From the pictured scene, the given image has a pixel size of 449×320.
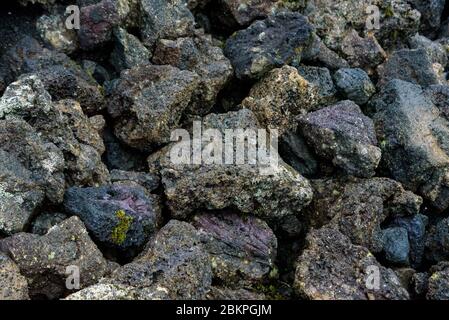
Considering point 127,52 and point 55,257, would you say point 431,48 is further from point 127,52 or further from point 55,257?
point 55,257

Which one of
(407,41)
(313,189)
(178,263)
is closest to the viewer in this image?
(178,263)

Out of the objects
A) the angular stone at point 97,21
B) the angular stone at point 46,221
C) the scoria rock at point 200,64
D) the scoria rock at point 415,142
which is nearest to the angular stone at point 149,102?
the scoria rock at point 200,64

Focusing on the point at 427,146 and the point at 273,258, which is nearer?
the point at 273,258

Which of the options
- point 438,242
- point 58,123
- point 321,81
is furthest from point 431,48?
point 58,123

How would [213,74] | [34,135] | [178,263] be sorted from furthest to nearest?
[213,74] < [34,135] < [178,263]

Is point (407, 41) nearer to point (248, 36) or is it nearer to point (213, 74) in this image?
point (248, 36)

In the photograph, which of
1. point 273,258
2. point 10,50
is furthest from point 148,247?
point 10,50

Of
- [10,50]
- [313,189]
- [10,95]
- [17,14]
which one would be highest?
[17,14]
